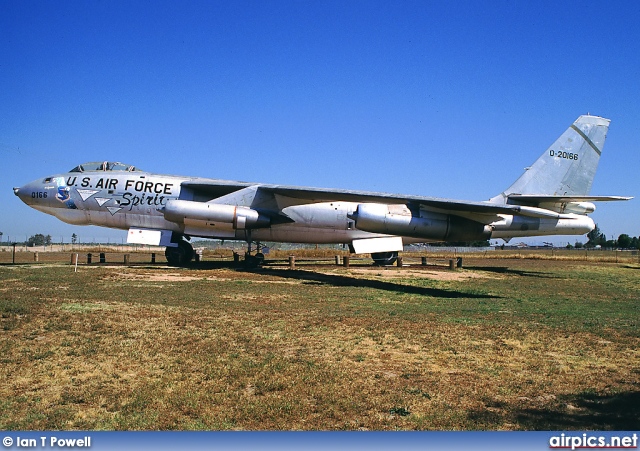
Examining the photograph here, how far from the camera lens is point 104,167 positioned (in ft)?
76.9

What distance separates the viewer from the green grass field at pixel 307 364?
177 inches

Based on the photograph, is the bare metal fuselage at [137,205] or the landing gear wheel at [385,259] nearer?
the bare metal fuselage at [137,205]

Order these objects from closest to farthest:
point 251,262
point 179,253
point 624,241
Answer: point 251,262
point 179,253
point 624,241

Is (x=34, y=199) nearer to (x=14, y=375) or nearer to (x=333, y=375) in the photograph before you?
(x=14, y=375)

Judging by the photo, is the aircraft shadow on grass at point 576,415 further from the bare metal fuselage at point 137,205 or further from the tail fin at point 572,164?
the tail fin at point 572,164

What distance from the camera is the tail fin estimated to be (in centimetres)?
2381

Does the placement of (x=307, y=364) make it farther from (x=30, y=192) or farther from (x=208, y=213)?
(x=30, y=192)

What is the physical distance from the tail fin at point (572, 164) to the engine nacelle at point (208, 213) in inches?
456

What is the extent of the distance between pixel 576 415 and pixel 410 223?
13.3 metres

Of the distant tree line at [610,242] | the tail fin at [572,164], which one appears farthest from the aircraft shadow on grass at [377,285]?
the distant tree line at [610,242]

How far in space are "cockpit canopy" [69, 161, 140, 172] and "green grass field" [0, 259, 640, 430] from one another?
12176 mm

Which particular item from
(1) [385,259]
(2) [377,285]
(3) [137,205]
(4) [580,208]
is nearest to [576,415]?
(2) [377,285]

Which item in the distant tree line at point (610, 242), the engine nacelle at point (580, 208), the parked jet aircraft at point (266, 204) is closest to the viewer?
the parked jet aircraft at point (266, 204)

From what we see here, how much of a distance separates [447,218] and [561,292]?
446 centimetres
